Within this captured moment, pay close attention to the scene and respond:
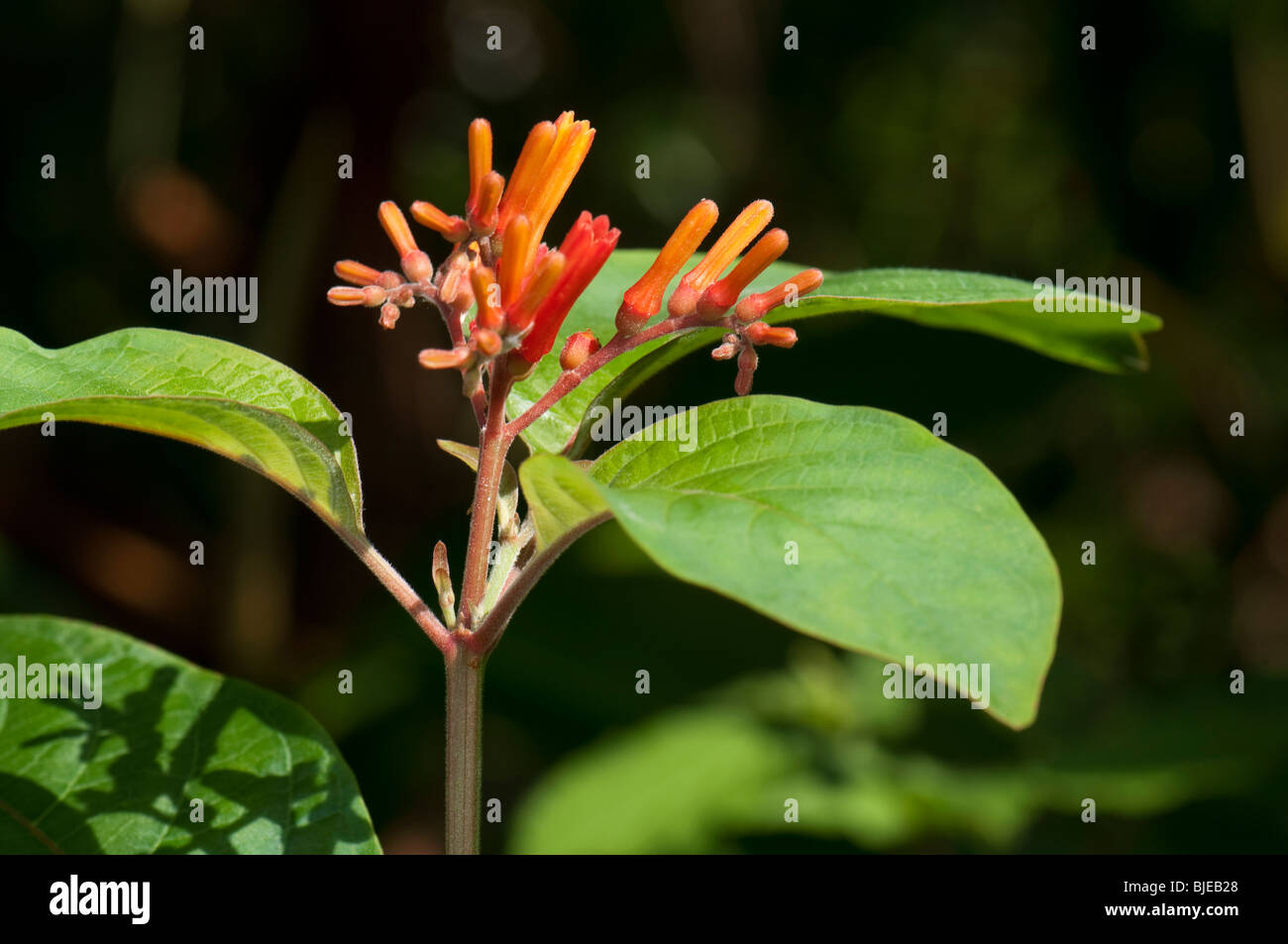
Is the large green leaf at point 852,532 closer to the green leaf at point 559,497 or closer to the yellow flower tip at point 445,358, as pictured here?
the green leaf at point 559,497

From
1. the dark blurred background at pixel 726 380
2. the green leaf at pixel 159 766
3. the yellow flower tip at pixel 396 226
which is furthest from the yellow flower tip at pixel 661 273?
the dark blurred background at pixel 726 380

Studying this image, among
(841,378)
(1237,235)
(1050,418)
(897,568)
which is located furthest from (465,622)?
(1237,235)

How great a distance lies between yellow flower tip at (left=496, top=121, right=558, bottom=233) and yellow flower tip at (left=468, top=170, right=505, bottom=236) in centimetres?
2

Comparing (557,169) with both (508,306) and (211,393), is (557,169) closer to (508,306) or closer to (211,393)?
(508,306)

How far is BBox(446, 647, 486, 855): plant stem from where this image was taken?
38.7 inches

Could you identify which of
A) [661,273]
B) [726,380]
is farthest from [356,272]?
[726,380]

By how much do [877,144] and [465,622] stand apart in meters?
3.92

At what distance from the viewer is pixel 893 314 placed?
1286 mm

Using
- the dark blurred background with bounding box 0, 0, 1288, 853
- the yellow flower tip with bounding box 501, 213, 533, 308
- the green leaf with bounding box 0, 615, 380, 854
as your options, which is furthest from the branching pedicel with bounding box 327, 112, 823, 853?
the dark blurred background with bounding box 0, 0, 1288, 853

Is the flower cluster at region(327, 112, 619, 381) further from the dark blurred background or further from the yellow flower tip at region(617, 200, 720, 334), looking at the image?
the dark blurred background

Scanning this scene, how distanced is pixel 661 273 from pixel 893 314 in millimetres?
328

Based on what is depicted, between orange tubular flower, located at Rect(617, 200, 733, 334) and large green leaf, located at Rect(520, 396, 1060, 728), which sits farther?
orange tubular flower, located at Rect(617, 200, 733, 334)

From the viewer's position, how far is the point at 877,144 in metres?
4.54

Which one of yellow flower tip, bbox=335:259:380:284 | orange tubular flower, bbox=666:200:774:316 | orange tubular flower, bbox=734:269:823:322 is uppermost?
orange tubular flower, bbox=666:200:774:316
